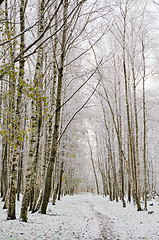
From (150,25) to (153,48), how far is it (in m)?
1.19

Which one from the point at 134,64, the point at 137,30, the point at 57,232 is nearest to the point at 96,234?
the point at 57,232

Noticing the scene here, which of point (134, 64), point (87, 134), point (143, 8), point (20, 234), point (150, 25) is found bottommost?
point (20, 234)

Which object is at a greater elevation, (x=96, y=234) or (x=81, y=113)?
(x=81, y=113)

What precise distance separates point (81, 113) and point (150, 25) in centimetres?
880

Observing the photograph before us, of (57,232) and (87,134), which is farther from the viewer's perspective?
(87,134)

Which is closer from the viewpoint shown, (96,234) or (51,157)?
(96,234)

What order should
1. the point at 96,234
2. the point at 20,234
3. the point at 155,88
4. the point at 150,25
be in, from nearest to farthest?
1. the point at 20,234
2. the point at 96,234
3. the point at 150,25
4. the point at 155,88

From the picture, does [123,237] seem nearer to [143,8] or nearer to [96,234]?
[96,234]

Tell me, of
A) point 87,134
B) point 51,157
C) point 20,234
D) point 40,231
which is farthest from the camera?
point 87,134

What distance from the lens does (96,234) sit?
6008 mm

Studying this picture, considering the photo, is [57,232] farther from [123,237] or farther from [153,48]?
[153,48]

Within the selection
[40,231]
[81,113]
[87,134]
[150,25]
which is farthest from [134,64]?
[87,134]

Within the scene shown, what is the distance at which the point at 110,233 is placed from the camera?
620 centimetres

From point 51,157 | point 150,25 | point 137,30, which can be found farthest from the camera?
point 137,30
